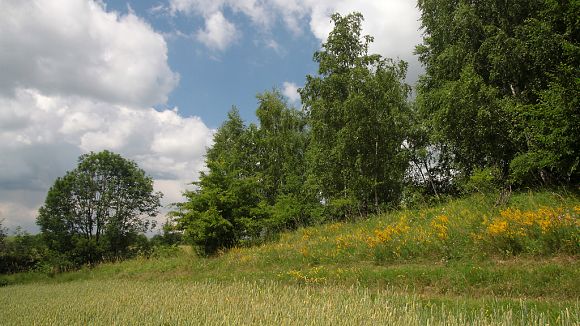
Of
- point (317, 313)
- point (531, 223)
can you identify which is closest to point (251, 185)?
point (531, 223)

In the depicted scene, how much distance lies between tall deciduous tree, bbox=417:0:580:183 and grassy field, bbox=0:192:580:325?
410 centimetres

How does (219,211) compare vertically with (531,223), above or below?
above

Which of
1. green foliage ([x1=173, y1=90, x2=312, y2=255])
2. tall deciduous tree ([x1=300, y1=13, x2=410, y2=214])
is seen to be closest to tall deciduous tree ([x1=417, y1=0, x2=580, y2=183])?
tall deciduous tree ([x1=300, y1=13, x2=410, y2=214])

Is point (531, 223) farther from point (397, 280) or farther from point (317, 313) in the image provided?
point (317, 313)

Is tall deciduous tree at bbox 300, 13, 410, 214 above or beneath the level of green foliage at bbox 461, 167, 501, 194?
above

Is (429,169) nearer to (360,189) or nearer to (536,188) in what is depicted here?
(360,189)

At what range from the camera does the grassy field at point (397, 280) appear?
6.37m

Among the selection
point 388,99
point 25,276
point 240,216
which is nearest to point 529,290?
point 388,99

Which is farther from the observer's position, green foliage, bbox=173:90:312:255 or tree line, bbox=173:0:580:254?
green foliage, bbox=173:90:312:255

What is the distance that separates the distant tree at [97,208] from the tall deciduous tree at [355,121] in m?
24.2

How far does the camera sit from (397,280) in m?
11.0

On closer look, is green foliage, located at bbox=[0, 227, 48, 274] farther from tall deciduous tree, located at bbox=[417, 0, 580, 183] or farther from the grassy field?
tall deciduous tree, located at bbox=[417, 0, 580, 183]

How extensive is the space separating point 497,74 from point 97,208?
123ft

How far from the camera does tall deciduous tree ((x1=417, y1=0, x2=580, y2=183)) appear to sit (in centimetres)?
1636
